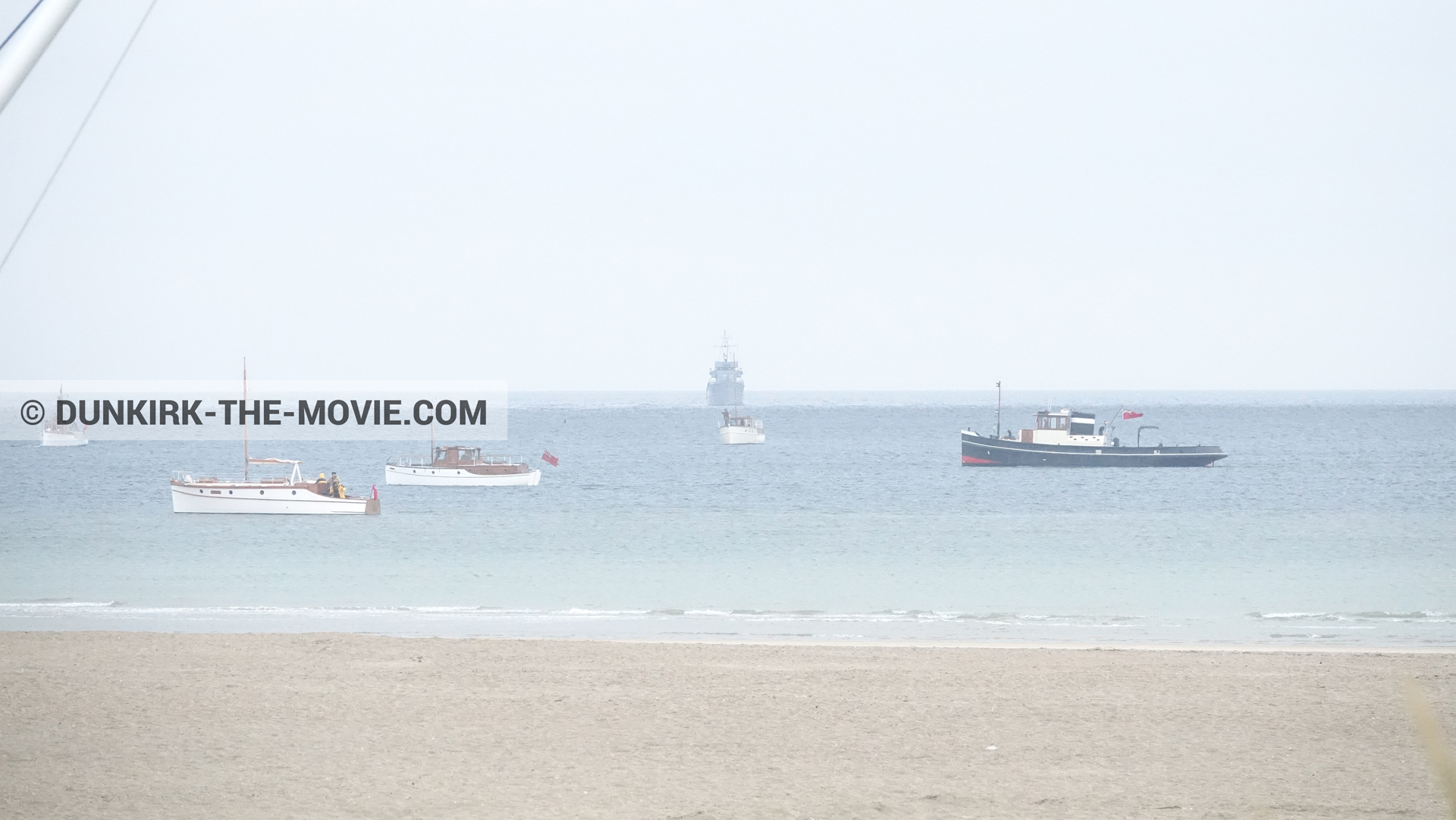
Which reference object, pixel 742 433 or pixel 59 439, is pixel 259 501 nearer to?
pixel 742 433

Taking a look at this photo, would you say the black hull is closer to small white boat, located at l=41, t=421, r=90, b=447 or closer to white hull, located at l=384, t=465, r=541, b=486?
white hull, located at l=384, t=465, r=541, b=486

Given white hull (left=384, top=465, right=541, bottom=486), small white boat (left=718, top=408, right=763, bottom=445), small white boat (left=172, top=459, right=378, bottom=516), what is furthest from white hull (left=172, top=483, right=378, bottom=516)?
small white boat (left=718, top=408, right=763, bottom=445)

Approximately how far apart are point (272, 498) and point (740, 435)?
6365 cm

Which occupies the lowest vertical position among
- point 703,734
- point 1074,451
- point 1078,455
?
point 1078,455

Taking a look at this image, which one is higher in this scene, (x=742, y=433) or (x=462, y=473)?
(x=742, y=433)

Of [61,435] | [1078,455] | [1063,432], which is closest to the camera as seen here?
[1078,455]

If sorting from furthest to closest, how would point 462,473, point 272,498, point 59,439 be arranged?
point 59,439, point 462,473, point 272,498

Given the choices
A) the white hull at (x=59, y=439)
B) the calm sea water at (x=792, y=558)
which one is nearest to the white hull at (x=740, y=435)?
the calm sea water at (x=792, y=558)

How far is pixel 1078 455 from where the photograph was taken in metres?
63.2

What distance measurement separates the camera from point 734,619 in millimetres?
19578

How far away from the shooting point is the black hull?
63.2 m

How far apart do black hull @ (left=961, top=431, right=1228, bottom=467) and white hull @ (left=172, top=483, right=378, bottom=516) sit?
34680 mm

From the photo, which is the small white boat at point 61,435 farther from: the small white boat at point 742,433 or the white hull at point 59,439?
the small white boat at point 742,433

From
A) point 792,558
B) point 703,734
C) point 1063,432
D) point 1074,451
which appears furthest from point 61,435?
point 703,734
